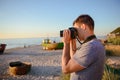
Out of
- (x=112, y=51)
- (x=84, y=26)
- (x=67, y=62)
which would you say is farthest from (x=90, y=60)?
(x=112, y=51)

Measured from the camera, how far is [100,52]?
7.15 ft

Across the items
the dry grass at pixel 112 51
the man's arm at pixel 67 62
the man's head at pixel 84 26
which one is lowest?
the dry grass at pixel 112 51

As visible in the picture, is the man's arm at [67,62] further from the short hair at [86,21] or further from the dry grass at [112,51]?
the dry grass at [112,51]

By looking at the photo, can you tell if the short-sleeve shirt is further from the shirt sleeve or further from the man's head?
the man's head

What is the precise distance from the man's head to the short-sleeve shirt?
0.11 meters

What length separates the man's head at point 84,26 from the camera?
2234 mm

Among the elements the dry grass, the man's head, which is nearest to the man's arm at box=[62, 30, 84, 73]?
the man's head

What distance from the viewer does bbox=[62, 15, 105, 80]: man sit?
2.11m

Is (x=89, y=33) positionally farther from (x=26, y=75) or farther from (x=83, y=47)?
(x=26, y=75)

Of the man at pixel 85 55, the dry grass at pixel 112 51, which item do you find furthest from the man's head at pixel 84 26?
the dry grass at pixel 112 51

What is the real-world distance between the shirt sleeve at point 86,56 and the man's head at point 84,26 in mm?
158

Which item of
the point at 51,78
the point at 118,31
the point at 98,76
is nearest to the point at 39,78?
the point at 51,78

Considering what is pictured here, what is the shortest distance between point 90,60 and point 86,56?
0.06m

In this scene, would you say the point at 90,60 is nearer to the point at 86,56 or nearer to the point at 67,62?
the point at 86,56
